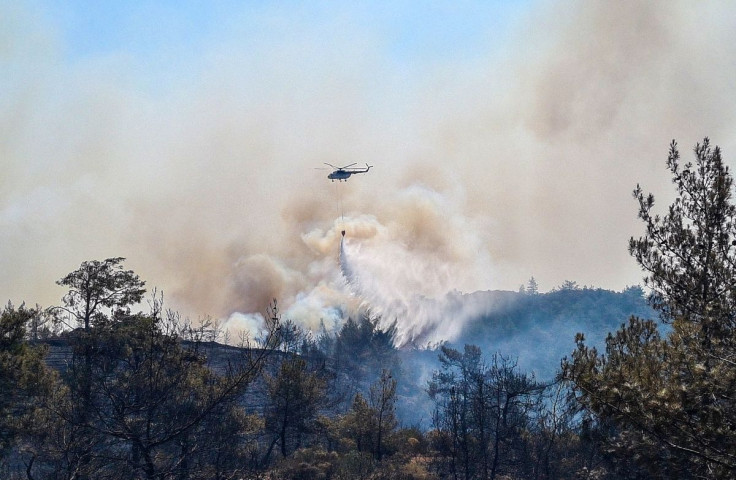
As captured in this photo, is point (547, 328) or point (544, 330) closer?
point (544, 330)

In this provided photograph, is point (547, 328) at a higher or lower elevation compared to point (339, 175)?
lower

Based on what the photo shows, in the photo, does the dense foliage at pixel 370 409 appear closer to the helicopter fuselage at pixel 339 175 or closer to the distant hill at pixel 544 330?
the helicopter fuselage at pixel 339 175

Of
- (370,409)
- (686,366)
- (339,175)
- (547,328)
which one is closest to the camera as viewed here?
(686,366)

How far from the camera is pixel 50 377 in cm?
3253

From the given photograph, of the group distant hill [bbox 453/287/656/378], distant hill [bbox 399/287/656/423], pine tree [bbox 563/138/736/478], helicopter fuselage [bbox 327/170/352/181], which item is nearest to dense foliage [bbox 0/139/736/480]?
pine tree [bbox 563/138/736/478]

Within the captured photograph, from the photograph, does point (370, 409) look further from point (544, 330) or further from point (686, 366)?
point (544, 330)

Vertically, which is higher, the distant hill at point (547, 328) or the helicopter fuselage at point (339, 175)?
the helicopter fuselage at point (339, 175)

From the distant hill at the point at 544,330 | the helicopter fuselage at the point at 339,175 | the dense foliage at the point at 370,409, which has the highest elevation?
the helicopter fuselage at the point at 339,175

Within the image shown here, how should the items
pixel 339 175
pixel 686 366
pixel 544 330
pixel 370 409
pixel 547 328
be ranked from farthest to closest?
pixel 547 328, pixel 544 330, pixel 339 175, pixel 370 409, pixel 686 366

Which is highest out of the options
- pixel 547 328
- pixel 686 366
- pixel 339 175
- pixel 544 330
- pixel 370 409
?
pixel 339 175

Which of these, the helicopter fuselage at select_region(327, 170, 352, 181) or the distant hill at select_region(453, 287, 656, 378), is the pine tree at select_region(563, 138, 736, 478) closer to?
the helicopter fuselage at select_region(327, 170, 352, 181)

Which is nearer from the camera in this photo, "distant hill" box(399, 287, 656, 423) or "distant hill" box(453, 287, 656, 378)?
"distant hill" box(399, 287, 656, 423)

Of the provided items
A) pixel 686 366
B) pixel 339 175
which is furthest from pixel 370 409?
pixel 339 175

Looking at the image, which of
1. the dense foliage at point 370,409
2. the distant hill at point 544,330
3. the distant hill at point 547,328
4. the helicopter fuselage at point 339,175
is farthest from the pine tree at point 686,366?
the distant hill at point 547,328
